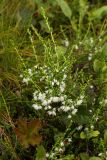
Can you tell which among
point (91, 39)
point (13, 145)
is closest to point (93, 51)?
point (91, 39)

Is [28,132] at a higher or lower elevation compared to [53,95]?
lower

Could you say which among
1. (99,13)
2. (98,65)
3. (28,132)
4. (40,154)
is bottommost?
(40,154)

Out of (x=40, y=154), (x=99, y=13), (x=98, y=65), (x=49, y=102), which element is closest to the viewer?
(x=40, y=154)

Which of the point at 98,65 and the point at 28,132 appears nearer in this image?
the point at 28,132

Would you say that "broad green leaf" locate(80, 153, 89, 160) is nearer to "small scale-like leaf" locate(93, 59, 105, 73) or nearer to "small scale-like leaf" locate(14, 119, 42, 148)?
"small scale-like leaf" locate(14, 119, 42, 148)

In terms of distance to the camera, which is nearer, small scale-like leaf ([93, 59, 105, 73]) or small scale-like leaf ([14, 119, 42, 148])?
small scale-like leaf ([14, 119, 42, 148])

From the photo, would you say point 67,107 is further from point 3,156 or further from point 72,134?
point 3,156

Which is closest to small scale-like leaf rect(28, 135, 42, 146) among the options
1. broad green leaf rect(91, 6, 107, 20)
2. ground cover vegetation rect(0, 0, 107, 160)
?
ground cover vegetation rect(0, 0, 107, 160)

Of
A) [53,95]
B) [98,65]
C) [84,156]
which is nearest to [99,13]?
[98,65]

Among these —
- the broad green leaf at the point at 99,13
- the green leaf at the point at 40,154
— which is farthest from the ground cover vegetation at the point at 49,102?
the broad green leaf at the point at 99,13

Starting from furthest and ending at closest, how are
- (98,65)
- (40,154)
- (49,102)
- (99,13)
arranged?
(99,13)
(98,65)
(49,102)
(40,154)

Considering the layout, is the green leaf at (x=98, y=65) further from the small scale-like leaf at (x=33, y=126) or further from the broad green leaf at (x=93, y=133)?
the small scale-like leaf at (x=33, y=126)

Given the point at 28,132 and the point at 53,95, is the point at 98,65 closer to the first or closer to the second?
the point at 53,95
